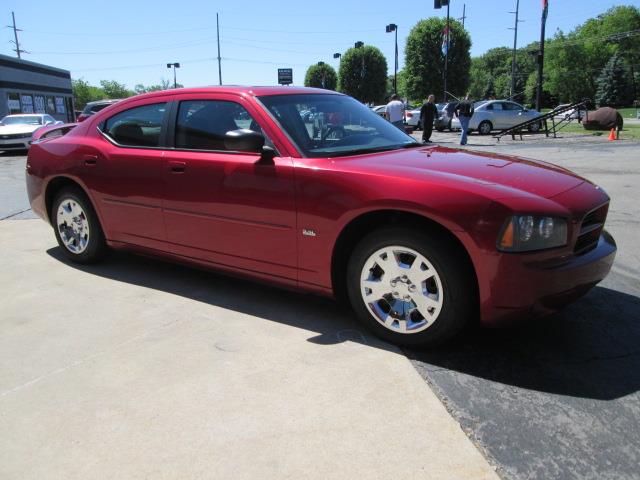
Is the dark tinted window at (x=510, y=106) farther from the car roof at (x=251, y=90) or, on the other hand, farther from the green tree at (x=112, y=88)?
the green tree at (x=112, y=88)

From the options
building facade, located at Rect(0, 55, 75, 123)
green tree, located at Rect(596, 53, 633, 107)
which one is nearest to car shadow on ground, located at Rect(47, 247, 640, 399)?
building facade, located at Rect(0, 55, 75, 123)

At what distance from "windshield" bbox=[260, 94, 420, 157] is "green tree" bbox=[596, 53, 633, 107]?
3135 inches

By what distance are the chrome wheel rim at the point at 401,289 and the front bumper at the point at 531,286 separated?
30cm

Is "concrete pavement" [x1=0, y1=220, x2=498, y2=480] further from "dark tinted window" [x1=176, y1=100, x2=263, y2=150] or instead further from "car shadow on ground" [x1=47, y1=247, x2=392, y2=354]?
"dark tinted window" [x1=176, y1=100, x2=263, y2=150]

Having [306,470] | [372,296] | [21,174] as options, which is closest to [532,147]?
[21,174]

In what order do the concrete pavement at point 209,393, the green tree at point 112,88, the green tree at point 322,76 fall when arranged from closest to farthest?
the concrete pavement at point 209,393 < the green tree at point 322,76 < the green tree at point 112,88

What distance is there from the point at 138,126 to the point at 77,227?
3.84 feet

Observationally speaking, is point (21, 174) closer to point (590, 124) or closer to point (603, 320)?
point (603, 320)

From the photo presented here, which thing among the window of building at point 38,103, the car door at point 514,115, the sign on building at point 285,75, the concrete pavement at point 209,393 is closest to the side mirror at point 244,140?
the concrete pavement at point 209,393

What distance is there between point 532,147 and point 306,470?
1626cm

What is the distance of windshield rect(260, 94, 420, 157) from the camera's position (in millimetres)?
3600

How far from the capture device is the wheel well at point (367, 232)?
117 inches

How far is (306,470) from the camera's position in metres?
2.15

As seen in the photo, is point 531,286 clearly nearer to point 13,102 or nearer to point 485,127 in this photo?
point 485,127
